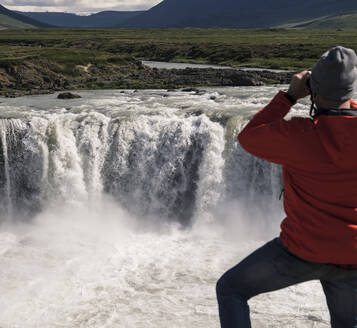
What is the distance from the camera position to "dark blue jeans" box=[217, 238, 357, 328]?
3701 mm

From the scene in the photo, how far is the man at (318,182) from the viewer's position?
3.35m

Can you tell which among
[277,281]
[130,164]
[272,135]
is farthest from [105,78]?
[272,135]

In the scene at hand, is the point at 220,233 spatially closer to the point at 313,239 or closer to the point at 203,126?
the point at 203,126

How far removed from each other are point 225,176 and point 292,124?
15.5 m

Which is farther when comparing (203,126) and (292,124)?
(203,126)

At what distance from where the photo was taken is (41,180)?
2053 cm

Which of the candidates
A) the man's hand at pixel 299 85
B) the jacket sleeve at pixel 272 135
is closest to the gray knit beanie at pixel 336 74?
the man's hand at pixel 299 85

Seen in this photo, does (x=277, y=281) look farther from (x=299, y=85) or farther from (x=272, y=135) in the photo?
(x=299, y=85)

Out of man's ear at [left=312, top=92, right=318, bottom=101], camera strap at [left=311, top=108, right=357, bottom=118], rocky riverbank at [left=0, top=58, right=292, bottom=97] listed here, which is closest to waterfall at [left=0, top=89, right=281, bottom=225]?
rocky riverbank at [left=0, top=58, right=292, bottom=97]

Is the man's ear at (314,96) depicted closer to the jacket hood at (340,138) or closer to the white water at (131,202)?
the jacket hood at (340,138)

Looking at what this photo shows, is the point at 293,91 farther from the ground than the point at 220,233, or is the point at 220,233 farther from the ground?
the point at 293,91

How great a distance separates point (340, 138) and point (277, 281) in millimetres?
1345

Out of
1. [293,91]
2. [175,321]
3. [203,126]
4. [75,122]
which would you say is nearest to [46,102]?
[75,122]

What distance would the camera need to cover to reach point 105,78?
45.0 metres
